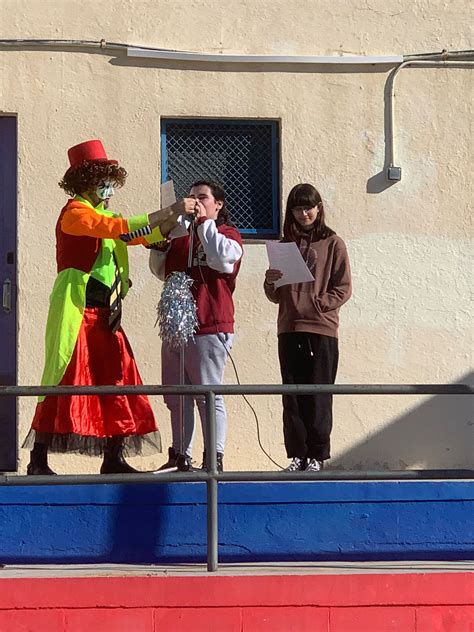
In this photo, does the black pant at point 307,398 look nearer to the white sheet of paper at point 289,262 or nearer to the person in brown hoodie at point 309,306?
the person in brown hoodie at point 309,306

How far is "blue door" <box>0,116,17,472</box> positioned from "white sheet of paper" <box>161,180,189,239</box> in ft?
5.92

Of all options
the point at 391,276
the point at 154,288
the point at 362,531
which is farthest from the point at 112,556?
the point at 391,276

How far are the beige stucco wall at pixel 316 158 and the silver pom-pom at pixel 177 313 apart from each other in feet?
5.10

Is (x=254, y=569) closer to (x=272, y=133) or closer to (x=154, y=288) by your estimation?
(x=154, y=288)

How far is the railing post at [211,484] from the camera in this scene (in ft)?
17.7

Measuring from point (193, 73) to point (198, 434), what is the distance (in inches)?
88.9

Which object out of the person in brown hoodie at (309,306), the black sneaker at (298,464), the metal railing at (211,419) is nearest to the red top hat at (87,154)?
the person in brown hoodie at (309,306)

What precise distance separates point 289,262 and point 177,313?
60cm

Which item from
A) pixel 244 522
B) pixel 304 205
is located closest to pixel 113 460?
pixel 244 522

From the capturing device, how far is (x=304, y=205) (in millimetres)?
6480

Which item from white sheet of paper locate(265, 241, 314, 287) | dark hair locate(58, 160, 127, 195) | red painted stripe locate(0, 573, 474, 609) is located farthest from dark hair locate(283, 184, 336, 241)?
red painted stripe locate(0, 573, 474, 609)

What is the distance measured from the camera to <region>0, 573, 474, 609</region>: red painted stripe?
209 inches

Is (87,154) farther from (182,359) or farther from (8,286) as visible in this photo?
(8,286)

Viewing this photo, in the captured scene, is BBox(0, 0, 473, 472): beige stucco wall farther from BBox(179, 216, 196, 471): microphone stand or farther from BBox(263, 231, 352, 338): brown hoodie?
BBox(179, 216, 196, 471): microphone stand
